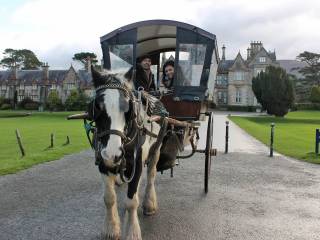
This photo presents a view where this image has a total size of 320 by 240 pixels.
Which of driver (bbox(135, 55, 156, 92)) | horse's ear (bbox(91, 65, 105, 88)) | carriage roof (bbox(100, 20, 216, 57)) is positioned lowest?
horse's ear (bbox(91, 65, 105, 88))

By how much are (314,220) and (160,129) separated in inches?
124

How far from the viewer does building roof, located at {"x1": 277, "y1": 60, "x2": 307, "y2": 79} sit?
125675 mm

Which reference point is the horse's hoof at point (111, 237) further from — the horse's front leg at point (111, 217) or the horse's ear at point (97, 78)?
the horse's ear at point (97, 78)

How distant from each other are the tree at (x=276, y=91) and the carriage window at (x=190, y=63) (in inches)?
2233

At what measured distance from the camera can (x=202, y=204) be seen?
28.1 feet

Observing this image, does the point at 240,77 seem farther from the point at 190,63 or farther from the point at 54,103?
the point at 190,63

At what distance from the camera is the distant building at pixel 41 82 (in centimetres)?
10575

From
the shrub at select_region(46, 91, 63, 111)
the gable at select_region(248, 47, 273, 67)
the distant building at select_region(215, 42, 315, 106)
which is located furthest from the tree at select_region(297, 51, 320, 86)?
the shrub at select_region(46, 91, 63, 111)

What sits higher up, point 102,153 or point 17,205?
point 102,153

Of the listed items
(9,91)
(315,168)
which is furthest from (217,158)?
(9,91)

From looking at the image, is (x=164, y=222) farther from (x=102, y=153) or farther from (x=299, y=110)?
(x=299, y=110)

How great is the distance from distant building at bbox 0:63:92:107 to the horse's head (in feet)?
325

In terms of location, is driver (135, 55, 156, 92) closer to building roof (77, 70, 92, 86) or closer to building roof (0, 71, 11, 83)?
building roof (77, 70, 92, 86)

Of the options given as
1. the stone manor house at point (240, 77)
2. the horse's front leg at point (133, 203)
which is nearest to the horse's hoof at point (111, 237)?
the horse's front leg at point (133, 203)
